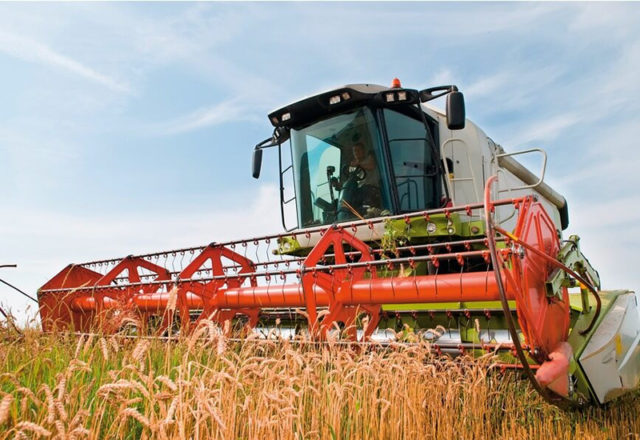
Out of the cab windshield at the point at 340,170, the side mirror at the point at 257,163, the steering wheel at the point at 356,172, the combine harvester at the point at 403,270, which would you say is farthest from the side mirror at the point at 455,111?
the side mirror at the point at 257,163

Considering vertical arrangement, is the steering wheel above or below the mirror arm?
below

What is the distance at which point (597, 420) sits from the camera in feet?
11.7

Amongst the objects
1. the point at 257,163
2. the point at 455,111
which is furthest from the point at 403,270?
the point at 257,163

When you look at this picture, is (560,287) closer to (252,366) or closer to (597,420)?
(597,420)

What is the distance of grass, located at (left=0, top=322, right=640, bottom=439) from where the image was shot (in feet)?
6.42

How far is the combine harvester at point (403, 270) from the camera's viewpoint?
3.25m

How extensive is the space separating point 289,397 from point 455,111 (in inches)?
120

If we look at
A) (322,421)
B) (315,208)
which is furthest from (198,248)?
(322,421)

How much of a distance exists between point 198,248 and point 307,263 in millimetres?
1848

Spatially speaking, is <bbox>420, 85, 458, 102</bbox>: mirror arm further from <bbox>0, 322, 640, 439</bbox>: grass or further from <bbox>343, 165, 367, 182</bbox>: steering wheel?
<bbox>0, 322, 640, 439</bbox>: grass

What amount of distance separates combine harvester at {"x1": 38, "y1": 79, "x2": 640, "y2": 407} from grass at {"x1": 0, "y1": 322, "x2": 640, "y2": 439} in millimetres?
243

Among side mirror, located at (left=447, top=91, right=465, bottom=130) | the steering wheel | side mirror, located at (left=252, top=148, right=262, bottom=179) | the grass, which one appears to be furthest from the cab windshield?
the grass

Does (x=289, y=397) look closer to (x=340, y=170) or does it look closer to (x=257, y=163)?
(x=340, y=170)

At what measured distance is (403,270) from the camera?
3.91 m
